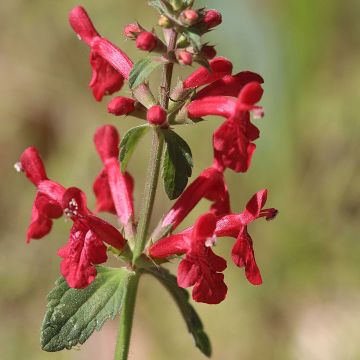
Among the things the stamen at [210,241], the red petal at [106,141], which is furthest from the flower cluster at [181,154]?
the red petal at [106,141]

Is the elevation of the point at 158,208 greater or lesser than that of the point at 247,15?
lesser

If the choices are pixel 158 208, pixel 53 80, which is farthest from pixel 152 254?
pixel 53 80

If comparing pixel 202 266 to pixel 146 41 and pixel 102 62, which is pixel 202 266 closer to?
pixel 146 41

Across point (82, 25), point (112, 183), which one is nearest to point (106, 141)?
point (112, 183)

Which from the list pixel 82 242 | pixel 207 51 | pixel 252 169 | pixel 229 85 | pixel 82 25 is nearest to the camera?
pixel 207 51

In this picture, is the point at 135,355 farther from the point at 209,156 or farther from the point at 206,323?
the point at 209,156

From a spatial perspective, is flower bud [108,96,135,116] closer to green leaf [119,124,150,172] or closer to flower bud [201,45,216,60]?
green leaf [119,124,150,172]
